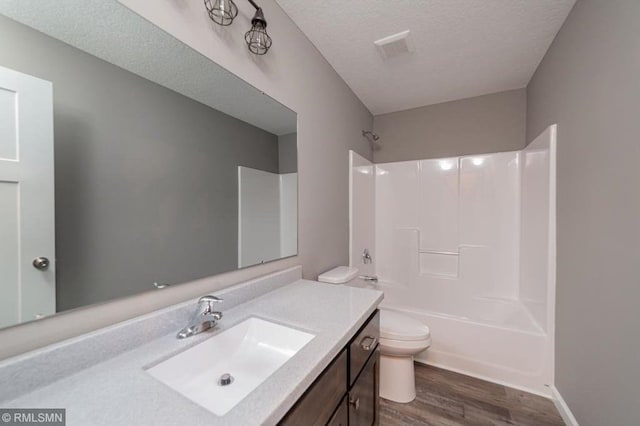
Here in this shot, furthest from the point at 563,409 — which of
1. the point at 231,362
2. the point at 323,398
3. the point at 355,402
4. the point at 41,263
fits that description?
the point at 41,263

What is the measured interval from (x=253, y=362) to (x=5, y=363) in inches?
23.1

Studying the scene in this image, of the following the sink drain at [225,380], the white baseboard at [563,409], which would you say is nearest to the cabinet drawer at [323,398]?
the sink drain at [225,380]

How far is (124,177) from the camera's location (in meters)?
0.78

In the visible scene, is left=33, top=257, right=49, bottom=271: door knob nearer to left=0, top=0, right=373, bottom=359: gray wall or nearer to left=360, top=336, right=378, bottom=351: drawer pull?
left=0, top=0, right=373, bottom=359: gray wall

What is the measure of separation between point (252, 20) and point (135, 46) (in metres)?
0.60

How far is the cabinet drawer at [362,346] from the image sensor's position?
918 mm

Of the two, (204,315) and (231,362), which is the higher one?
(204,315)

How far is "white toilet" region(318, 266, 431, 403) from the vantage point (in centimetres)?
160

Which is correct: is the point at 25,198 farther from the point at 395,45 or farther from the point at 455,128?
the point at 455,128

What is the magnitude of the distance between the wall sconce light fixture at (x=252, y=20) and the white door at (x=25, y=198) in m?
0.68

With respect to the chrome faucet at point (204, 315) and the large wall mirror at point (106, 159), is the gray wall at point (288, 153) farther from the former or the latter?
the chrome faucet at point (204, 315)

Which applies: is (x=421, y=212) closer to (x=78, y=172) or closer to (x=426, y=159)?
(x=426, y=159)

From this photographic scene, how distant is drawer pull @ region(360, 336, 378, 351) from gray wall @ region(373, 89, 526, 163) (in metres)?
2.22

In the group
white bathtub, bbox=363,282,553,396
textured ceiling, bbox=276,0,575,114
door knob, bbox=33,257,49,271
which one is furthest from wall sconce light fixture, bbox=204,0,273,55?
white bathtub, bbox=363,282,553,396
